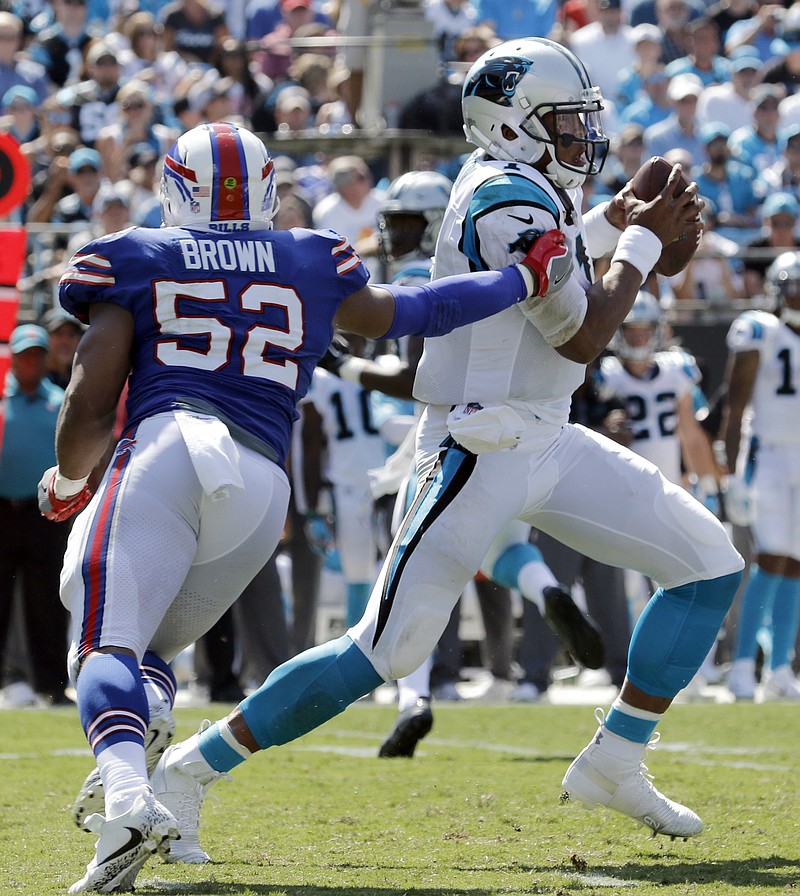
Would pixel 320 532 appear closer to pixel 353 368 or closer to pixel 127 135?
pixel 353 368

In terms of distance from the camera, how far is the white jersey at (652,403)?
8.09 meters

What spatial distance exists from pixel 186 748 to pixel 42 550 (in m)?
4.15

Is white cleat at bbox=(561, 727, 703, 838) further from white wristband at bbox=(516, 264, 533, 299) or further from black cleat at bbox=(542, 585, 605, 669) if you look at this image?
white wristband at bbox=(516, 264, 533, 299)

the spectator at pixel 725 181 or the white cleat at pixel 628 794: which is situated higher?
the spectator at pixel 725 181

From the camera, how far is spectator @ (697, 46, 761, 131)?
1207cm

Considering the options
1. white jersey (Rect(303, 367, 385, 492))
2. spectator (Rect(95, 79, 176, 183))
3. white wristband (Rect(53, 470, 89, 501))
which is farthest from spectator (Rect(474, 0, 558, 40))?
white wristband (Rect(53, 470, 89, 501))

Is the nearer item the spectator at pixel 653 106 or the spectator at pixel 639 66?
the spectator at pixel 653 106

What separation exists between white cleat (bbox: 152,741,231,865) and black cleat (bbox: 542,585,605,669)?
149 cm

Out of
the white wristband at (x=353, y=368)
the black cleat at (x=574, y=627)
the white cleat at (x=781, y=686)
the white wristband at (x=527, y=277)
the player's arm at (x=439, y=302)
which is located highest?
the white wristband at (x=527, y=277)

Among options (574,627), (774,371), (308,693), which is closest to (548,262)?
(308,693)

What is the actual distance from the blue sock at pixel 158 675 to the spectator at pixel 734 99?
30.5ft

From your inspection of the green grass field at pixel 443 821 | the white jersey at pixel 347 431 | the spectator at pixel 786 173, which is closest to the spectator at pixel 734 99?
the spectator at pixel 786 173

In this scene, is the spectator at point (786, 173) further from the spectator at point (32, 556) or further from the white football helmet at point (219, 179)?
the white football helmet at point (219, 179)

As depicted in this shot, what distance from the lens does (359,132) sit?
9914mm
